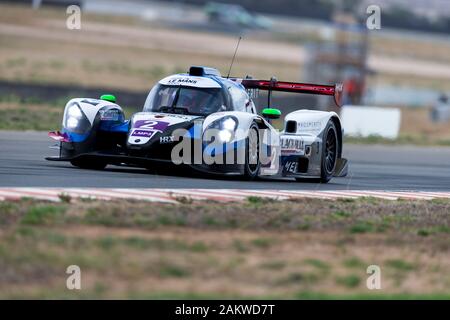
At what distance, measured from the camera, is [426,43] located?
78625mm

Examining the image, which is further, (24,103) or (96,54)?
(96,54)

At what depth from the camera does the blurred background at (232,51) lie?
108 ft

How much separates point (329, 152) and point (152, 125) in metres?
3.54

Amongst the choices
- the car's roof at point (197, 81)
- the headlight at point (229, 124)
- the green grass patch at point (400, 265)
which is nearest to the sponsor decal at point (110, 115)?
the car's roof at point (197, 81)

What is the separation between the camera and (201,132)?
14016 millimetres

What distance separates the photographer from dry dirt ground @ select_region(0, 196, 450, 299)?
8.03 metres

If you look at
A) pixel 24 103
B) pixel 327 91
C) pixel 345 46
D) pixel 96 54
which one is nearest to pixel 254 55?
pixel 96 54

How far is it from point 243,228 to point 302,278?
183 cm

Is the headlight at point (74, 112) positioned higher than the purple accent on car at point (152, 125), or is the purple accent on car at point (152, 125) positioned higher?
the headlight at point (74, 112)

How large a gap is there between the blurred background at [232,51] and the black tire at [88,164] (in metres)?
9.86

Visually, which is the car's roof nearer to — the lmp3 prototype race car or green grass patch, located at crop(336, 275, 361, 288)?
the lmp3 prototype race car

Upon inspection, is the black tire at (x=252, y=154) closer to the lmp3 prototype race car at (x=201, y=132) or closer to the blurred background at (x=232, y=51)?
the lmp3 prototype race car at (x=201, y=132)

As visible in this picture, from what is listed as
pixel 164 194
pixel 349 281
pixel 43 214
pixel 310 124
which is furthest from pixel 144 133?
pixel 349 281
